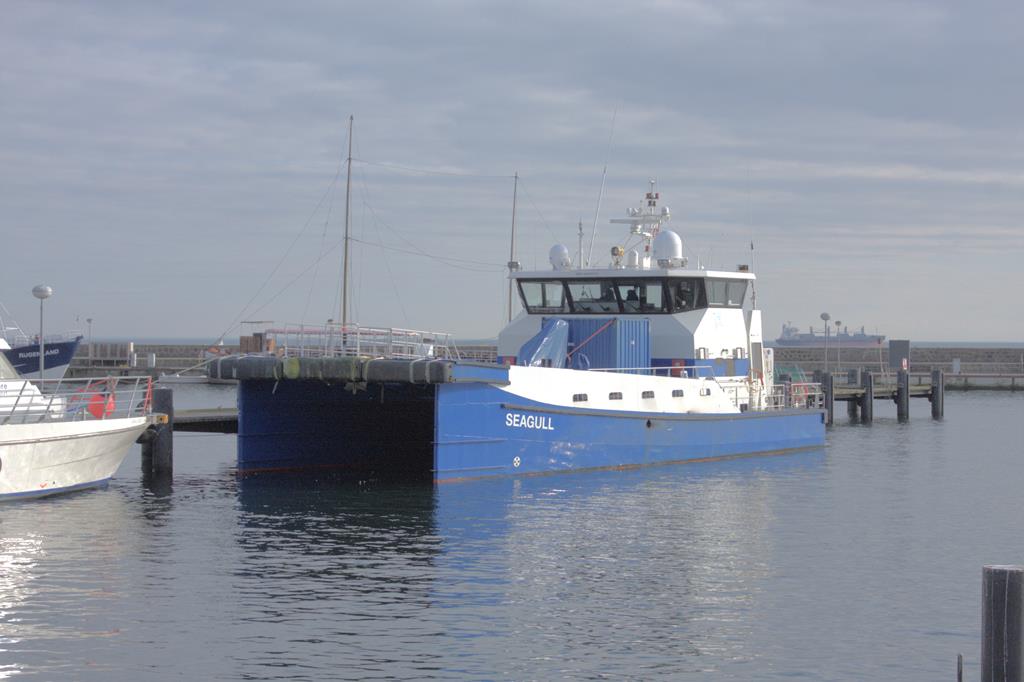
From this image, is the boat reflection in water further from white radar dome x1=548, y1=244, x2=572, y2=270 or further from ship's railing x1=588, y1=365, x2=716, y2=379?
white radar dome x1=548, y1=244, x2=572, y2=270

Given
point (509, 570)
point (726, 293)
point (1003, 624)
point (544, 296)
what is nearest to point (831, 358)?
point (726, 293)

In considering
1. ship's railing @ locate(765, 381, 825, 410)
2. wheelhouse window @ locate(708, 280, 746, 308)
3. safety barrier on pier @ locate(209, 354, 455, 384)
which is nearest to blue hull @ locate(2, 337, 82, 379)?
safety barrier on pier @ locate(209, 354, 455, 384)

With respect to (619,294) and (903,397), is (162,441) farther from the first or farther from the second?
(903,397)

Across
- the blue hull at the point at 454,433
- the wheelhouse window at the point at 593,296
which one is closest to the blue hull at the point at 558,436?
the blue hull at the point at 454,433

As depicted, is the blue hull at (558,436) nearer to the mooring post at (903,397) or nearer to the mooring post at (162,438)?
the mooring post at (162,438)

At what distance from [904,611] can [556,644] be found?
14.8 ft

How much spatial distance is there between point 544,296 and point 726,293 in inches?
183

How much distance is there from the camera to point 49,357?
155ft

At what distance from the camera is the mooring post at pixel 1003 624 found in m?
10.4

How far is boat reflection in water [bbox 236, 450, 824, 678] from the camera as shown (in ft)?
45.0

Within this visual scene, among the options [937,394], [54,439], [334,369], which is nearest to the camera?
[54,439]

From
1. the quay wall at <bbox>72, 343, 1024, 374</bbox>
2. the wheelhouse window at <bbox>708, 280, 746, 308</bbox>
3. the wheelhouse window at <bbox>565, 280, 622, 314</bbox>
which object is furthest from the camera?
the quay wall at <bbox>72, 343, 1024, 374</bbox>

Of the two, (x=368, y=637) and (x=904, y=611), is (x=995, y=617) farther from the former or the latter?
(x=368, y=637)

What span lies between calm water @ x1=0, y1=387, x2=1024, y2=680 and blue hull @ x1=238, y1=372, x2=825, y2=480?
2.06 feet
